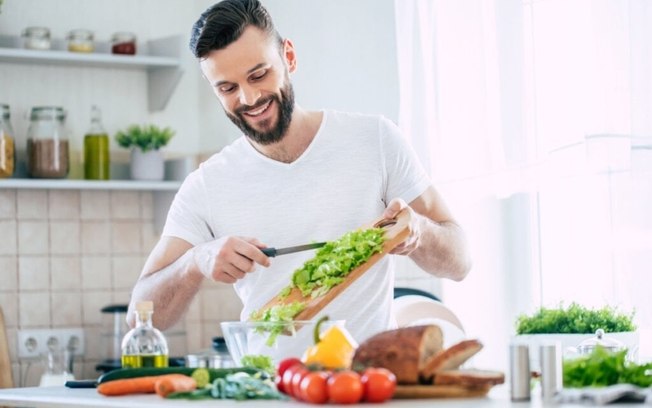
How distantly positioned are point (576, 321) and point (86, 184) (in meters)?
2.34

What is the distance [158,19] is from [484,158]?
2015mm

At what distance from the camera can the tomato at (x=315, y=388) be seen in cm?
191

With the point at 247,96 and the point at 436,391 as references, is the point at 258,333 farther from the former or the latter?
the point at 247,96

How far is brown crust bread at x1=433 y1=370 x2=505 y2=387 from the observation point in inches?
78.4

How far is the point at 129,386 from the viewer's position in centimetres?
223

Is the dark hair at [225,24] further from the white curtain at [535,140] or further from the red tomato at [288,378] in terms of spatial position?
the red tomato at [288,378]

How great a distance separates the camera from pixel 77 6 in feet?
15.7

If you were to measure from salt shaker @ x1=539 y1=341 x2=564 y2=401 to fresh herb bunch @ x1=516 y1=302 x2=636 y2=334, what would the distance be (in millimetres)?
875

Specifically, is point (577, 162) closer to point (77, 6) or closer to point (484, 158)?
point (484, 158)

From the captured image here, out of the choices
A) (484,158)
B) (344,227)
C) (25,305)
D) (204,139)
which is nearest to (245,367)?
(344,227)

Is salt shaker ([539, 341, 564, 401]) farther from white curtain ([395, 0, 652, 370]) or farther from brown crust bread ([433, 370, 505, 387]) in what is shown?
white curtain ([395, 0, 652, 370])

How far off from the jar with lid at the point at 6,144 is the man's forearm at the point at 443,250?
6.87 ft

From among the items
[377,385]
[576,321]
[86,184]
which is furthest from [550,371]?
[86,184]

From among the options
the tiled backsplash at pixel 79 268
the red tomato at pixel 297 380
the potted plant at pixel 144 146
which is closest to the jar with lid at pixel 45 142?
the tiled backsplash at pixel 79 268
